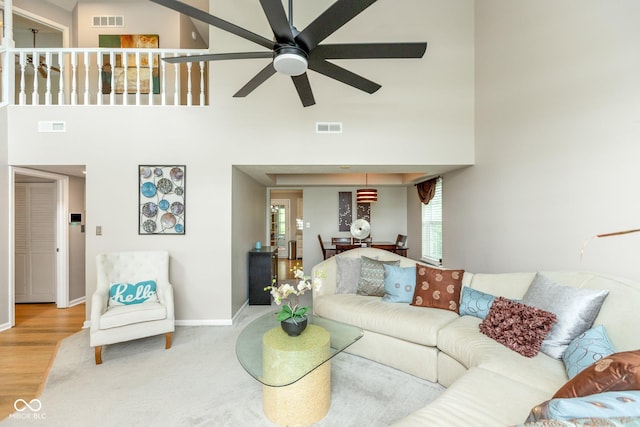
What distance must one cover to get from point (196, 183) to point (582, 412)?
3942mm

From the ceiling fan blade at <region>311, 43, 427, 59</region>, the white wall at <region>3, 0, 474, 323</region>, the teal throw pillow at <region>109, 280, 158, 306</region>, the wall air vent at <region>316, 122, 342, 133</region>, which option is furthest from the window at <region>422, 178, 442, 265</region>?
the teal throw pillow at <region>109, 280, 158, 306</region>

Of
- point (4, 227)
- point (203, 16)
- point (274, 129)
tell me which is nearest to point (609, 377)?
point (203, 16)

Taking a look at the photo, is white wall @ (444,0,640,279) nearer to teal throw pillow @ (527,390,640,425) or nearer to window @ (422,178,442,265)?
window @ (422,178,442,265)

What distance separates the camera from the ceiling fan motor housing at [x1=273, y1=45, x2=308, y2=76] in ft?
6.15

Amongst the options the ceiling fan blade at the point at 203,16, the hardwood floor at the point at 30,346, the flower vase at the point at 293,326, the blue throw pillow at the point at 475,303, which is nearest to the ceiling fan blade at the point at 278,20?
the ceiling fan blade at the point at 203,16

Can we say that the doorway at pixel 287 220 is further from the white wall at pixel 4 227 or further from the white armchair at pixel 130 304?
the white wall at pixel 4 227

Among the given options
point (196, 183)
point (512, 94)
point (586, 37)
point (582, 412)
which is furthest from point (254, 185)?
point (582, 412)

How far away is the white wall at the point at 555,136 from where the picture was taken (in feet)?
6.83

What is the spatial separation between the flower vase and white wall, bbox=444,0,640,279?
7.69 ft

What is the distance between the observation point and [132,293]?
3223 millimetres

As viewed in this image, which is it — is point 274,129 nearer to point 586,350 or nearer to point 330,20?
point 330,20

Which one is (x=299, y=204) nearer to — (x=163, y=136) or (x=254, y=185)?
(x=254, y=185)

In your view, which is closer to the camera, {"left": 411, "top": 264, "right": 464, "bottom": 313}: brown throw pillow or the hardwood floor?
the hardwood floor

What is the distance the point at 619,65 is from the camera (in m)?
2.09
